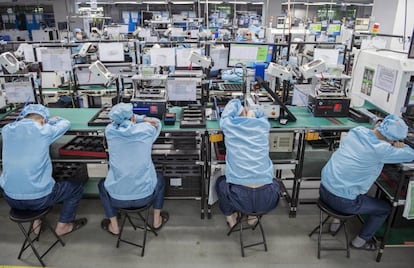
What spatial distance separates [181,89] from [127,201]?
4.21 ft

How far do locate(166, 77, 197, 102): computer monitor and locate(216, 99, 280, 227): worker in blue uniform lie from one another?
0.88m

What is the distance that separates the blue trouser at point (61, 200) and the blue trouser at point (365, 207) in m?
2.00

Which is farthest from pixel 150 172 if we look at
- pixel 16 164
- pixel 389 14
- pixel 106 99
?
pixel 389 14

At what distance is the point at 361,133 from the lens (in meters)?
2.15

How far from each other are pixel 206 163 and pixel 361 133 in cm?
126

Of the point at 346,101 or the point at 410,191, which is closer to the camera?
the point at 410,191

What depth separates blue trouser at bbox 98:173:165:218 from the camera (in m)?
2.27

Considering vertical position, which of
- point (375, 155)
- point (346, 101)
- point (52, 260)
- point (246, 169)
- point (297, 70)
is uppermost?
point (297, 70)

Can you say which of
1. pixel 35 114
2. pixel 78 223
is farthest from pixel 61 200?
pixel 35 114

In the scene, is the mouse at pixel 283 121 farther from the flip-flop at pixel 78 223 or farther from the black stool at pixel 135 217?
the flip-flop at pixel 78 223

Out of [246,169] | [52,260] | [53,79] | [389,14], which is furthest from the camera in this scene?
[389,14]

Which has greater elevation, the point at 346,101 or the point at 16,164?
the point at 346,101

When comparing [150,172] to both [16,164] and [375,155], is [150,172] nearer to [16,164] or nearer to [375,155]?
[16,164]

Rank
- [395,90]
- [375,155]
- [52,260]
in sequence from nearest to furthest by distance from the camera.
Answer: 1. [375,155]
2. [52,260]
3. [395,90]
